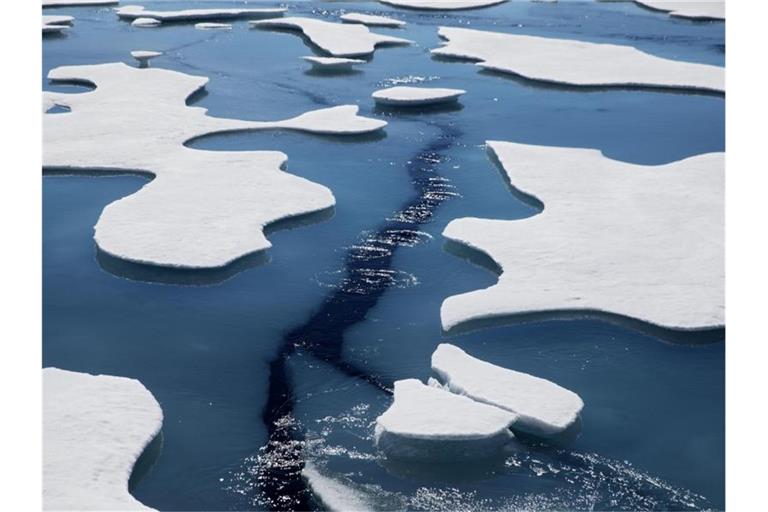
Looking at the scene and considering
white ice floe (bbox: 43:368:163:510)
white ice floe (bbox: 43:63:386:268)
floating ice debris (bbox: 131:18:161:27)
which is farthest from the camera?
floating ice debris (bbox: 131:18:161:27)

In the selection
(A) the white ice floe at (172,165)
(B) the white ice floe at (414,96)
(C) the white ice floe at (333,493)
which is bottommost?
(C) the white ice floe at (333,493)

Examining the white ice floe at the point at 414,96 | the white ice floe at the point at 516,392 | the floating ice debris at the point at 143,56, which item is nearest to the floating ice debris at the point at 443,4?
the floating ice debris at the point at 143,56

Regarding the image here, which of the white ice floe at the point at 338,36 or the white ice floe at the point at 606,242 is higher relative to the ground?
the white ice floe at the point at 338,36

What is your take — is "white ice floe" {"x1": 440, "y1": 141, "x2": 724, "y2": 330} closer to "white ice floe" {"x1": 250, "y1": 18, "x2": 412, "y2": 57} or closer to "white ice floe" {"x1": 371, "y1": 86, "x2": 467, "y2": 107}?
"white ice floe" {"x1": 371, "y1": 86, "x2": 467, "y2": 107}

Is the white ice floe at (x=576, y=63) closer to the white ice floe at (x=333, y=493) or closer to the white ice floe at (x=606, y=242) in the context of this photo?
the white ice floe at (x=606, y=242)

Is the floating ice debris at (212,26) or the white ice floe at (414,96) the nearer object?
the white ice floe at (414,96)

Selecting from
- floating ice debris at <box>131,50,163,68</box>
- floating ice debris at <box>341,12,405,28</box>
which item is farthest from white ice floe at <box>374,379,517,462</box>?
floating ice debris at <box>341,12,405,28</box>

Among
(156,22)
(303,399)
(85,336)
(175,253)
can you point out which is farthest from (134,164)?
(156,22)
